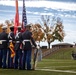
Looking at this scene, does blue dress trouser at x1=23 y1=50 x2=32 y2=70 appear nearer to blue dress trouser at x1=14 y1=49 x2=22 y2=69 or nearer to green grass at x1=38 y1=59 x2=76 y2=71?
blue dress trouser at x1=14 y1=49 x2=22 y2=69

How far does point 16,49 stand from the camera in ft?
56.7

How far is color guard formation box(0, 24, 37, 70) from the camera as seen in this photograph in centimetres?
1672

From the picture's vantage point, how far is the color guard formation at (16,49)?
1672 cm

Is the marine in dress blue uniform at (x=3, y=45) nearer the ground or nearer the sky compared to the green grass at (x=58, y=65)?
nearer the sky

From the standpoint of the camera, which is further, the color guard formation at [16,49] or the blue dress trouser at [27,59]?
the blue dress trouser at [27,59]

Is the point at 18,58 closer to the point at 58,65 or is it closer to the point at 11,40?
the point at 11,40

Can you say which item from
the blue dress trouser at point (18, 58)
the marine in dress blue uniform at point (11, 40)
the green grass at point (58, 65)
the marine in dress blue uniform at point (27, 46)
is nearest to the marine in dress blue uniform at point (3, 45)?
the marine in dress blue uniform at point (11, 40)

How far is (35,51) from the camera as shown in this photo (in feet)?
56.7

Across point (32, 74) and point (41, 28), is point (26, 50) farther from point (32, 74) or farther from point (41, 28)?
point (41, 28)

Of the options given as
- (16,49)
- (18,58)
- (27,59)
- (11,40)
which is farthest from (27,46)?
(11,40)

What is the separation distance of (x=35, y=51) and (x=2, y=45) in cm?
174

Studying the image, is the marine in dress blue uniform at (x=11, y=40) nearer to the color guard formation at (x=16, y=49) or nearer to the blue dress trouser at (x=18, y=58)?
the color guard formation at (x=16, y=49)

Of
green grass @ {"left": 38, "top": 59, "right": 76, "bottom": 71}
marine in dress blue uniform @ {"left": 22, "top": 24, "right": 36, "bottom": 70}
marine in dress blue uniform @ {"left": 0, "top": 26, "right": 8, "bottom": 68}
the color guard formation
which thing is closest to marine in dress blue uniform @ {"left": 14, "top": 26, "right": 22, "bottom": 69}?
the color guard formation

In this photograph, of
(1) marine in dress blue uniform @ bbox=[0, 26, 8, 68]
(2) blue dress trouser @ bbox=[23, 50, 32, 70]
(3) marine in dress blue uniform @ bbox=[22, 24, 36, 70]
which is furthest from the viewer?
(1) marine in dress blue uniform @ bbox=[0, 26, 8, 68]
